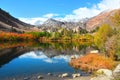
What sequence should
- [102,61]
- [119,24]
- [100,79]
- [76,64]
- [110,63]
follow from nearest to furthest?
[100,79] → [119,24] → [110,63] → [102,61] → [76,64]

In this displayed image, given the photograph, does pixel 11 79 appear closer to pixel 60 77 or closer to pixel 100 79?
pixel 60 77

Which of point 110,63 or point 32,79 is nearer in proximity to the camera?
point 32,79

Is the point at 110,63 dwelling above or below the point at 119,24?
below

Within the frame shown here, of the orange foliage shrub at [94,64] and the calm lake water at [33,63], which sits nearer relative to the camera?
the calm lake water at [33,63]

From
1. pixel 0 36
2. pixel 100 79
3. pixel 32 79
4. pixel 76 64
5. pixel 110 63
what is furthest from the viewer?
pixel 0 36

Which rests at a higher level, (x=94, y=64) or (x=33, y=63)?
(x=94, y=64)

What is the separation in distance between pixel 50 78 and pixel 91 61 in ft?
62.2

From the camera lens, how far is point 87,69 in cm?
5188

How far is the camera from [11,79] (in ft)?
132

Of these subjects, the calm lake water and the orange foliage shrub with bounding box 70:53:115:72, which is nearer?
the calm lake water

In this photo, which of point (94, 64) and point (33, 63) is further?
point (33, 63)

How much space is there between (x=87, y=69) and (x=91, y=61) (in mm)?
6596

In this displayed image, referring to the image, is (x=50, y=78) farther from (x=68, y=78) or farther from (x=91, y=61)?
(x=91, y=61)

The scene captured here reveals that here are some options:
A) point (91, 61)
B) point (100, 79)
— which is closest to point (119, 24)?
point (100, 79)
